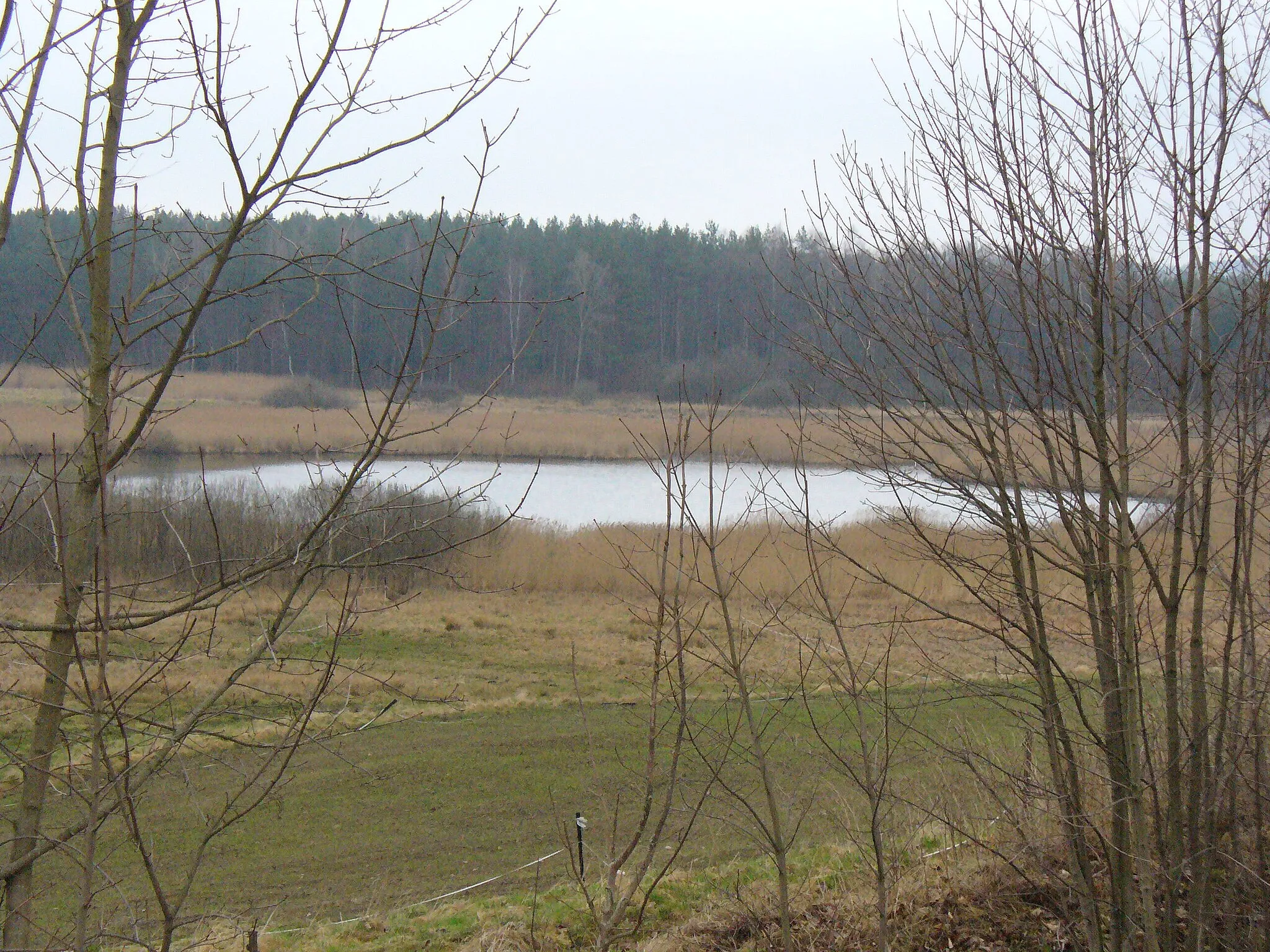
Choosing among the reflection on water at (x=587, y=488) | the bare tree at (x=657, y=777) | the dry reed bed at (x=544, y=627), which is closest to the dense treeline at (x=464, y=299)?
the bare tree at (x=657, y=777)

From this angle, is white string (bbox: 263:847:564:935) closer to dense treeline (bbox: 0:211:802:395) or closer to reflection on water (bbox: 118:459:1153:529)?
dense treeline (bbox: 0:211:802:395)

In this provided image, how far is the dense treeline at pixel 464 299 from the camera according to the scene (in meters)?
2.74

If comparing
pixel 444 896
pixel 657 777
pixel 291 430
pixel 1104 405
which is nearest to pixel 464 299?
pixel 1104 405

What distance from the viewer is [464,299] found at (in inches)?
106

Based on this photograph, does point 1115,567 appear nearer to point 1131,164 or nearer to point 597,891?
point 1131,164

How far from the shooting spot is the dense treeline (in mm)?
2740

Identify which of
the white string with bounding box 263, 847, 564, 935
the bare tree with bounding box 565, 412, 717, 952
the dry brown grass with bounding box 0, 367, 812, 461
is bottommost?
the white string with bounding box 263, 847, 564, 935

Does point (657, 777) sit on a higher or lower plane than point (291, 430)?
lower

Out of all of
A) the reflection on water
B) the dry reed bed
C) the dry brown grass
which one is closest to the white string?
the dry reed bed

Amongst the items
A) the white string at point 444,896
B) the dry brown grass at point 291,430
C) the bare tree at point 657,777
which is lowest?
the white string at point 444,896

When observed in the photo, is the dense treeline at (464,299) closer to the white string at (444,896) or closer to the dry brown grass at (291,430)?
the dry brown grass at (291,430)

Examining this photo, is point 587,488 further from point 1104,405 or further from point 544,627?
point 1104,405

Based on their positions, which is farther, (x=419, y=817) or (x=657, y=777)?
(x=657, y=777)

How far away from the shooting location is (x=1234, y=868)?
3.70 m
